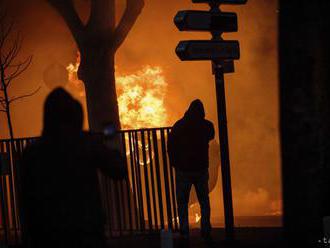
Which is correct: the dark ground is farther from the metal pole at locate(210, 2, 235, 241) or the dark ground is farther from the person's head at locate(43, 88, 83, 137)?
the person's head at locate(43, 88, 83, 137)

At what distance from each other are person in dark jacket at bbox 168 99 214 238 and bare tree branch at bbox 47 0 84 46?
777 centimetres

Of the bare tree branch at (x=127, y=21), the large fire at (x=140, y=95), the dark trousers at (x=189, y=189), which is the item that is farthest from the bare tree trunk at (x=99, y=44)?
the dark trousers at (x=189, y=189)

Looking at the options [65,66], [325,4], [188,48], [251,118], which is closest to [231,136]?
[251,118]

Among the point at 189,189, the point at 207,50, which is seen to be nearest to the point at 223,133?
the point at 207,50

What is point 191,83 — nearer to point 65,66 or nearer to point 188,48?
point 65,66

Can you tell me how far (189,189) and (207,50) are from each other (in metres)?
2.17

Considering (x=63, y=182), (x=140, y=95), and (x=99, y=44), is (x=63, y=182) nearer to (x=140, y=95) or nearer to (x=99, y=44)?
(x=99, y=44)

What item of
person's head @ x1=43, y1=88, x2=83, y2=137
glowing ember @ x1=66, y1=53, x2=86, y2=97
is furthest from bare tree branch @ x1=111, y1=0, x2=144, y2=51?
person's head @ x1=43, y1=88, x2=83, y2=137

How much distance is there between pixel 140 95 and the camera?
973 inches

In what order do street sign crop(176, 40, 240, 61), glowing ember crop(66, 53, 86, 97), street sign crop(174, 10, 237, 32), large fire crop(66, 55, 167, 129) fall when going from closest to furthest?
street sign crop(174, 10, 237, 32) < street sign crop(176, 40, 240, 61) < large fire crop(66, 55, 167, 129) < glowing ember crop(66, 53, 86, 97)

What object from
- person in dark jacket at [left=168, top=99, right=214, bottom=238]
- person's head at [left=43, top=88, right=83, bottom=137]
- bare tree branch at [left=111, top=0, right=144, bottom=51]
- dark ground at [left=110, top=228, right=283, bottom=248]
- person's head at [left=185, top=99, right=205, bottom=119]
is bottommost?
dark ground at [left=110, top=228, right=283, bottom=248]

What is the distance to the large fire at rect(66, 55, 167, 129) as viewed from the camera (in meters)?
24.3

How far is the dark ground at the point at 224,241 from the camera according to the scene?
31.7ft

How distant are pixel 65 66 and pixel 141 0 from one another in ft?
26.7
